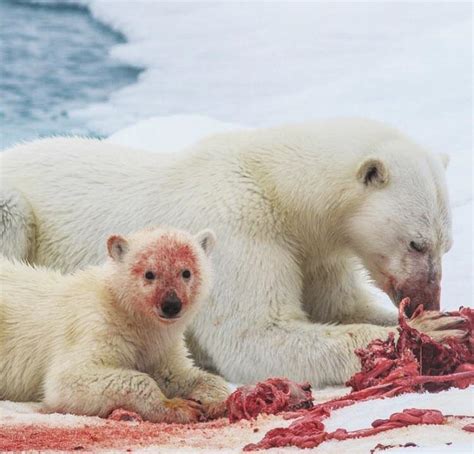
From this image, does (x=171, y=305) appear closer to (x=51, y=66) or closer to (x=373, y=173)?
(x=373, y=173)

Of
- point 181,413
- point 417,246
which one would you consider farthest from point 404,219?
point 181,413

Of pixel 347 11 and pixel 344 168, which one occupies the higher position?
pixel 347 11

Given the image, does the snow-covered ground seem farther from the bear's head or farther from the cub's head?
the cub's head

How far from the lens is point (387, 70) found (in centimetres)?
881

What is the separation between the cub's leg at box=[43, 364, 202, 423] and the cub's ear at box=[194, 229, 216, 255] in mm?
550

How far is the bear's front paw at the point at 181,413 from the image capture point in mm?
4250

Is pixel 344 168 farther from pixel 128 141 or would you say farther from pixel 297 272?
pixel 128 141

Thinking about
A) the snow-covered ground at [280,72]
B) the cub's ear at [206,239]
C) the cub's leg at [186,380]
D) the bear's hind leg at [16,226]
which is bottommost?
the cub's leg at [186,380]

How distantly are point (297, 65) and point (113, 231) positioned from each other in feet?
11.3

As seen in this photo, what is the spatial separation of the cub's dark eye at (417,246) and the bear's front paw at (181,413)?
1.26m

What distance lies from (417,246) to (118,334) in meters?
1.33

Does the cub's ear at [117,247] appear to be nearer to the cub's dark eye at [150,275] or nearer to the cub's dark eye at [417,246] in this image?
the cub's dark eye at [150,275]

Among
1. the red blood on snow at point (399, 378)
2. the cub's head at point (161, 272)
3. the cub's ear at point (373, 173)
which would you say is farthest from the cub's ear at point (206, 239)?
the cub's ear at point (373, 173)

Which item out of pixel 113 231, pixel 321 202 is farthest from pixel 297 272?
pixel 113 231
